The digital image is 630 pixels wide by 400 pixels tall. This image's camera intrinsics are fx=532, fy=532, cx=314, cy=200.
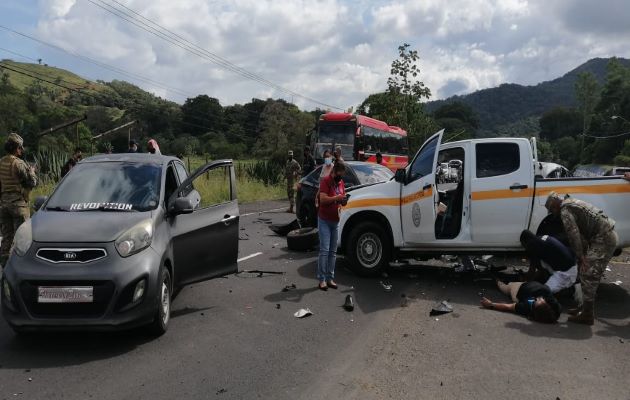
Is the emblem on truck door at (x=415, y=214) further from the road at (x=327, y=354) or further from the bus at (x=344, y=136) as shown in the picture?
the bus at (x=344, y=136)

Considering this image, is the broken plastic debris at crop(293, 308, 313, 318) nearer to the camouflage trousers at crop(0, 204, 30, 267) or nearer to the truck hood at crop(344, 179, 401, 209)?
the truck hood at crop(344, 179, 401, 209)

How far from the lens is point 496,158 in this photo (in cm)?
804

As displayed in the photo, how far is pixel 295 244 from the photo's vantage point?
10820mm

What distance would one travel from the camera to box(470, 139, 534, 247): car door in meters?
7.77

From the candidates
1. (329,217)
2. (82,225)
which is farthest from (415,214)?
(82,225)

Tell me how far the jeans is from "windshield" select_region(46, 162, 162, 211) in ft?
8.27

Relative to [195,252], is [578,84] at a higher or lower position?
higher

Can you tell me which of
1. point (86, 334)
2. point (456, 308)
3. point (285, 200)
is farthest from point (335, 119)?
point (86, 334)

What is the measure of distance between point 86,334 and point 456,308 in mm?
4453

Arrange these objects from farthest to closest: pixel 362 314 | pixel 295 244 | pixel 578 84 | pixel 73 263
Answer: pixel 578 84 < pixel 295 244 < pixel 362 314 < pixel 73 263

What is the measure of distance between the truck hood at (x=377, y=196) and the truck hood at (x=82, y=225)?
3.84 meters

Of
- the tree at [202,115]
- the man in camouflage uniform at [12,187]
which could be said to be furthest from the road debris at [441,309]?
the tree at [202,115]

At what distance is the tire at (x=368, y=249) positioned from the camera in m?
8.45

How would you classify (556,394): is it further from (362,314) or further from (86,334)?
(86,334)
